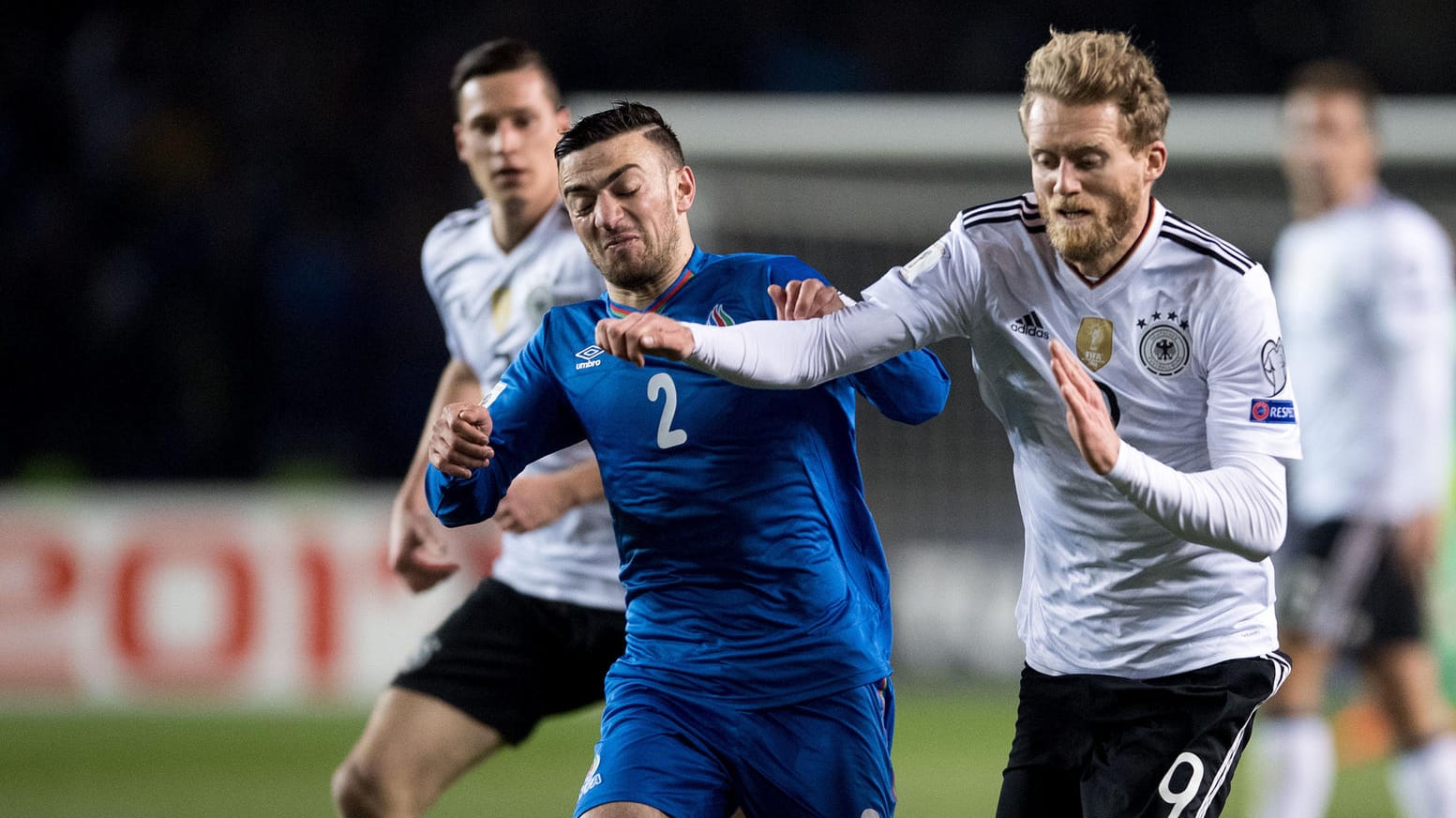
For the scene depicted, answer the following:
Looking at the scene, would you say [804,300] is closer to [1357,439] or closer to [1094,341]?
[1094,341]

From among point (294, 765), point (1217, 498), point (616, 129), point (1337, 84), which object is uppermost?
point (1337, 84)

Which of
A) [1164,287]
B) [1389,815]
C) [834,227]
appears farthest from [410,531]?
[834,227]

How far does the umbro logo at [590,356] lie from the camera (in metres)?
3.75

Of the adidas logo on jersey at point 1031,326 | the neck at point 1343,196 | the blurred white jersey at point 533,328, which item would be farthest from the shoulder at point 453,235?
the neck at point 1343,196

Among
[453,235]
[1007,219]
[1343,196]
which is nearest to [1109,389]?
[1007,219]

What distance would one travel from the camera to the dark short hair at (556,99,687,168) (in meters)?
3.61

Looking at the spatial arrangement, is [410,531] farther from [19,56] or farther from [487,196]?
[19,56]

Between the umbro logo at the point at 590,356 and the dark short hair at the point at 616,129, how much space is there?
0.40 metres

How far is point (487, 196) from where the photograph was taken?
4926 millimetres

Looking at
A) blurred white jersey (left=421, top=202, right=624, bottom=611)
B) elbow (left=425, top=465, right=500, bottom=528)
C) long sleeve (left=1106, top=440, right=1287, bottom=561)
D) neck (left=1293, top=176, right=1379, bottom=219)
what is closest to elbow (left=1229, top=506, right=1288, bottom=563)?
long sleeve (left=1106, top=440, right=1287, bottom=561)

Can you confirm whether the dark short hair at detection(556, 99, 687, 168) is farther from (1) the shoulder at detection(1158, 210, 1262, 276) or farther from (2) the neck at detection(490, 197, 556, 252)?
(2) the neck at detection(490, 197, 556, 252)

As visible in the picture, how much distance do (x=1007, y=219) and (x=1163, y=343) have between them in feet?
1.33

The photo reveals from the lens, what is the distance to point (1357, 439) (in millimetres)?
6352

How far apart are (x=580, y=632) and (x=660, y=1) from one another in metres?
10.4
